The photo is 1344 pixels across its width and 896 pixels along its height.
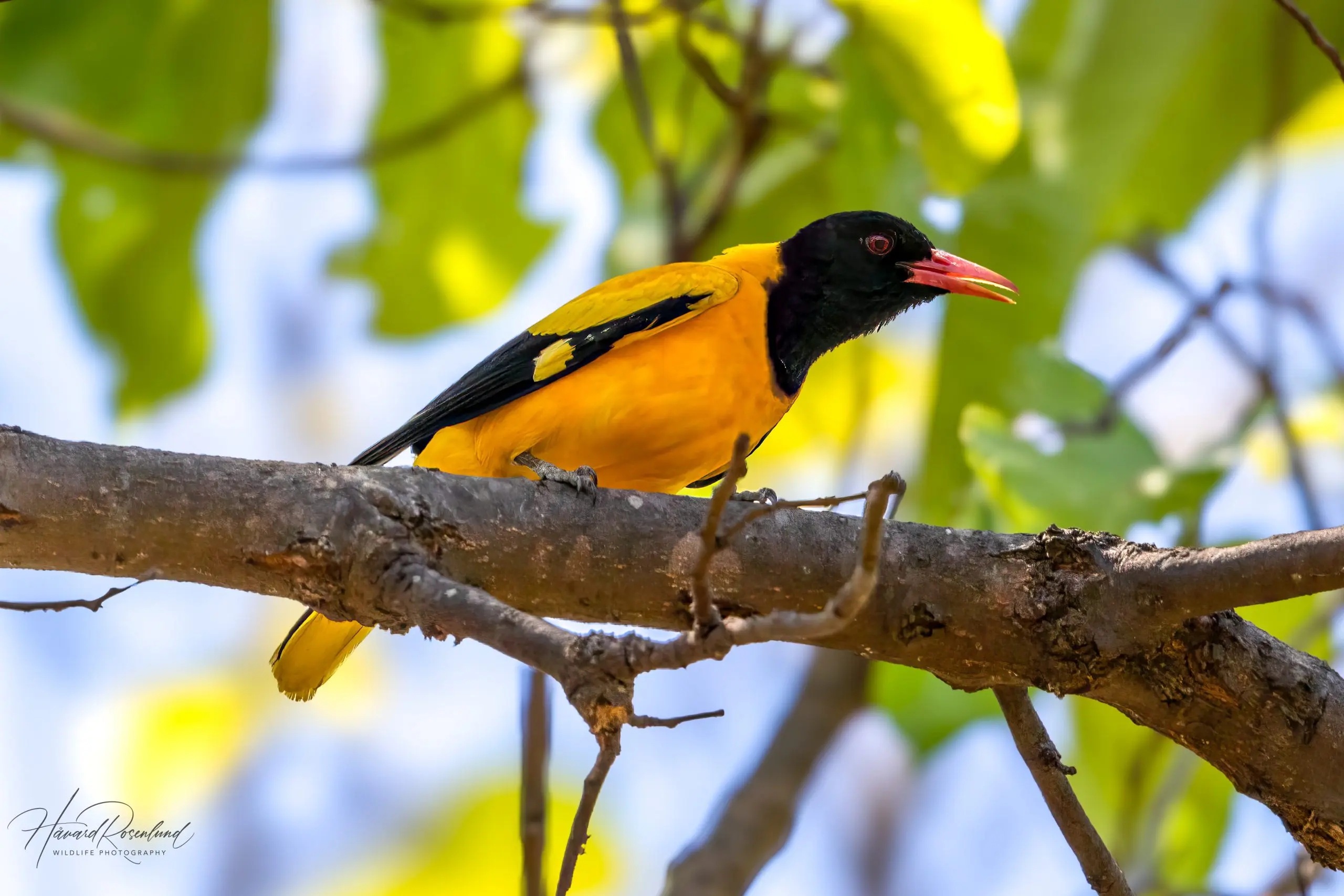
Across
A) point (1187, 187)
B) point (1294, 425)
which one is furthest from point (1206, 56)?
point (1294, 425)

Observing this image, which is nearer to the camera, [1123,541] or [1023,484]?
[1123,541]

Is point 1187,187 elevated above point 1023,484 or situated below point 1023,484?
above

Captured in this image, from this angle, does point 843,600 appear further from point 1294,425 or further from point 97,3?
point 97,3

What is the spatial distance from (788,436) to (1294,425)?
79.7 inches

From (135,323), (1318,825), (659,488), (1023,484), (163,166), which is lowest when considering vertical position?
(1318,825)

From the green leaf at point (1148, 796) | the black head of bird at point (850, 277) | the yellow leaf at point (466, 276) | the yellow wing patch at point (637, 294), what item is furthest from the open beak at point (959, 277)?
the yellow leaf at point (466, 276)

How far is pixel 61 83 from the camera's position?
166 inches

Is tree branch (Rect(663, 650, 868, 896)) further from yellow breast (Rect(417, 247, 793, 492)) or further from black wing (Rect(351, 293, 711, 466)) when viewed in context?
black wing (Rect(351, 293, 711, 466))

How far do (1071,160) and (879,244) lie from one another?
0.71 meters

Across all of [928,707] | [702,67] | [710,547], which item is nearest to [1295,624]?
[928,707]

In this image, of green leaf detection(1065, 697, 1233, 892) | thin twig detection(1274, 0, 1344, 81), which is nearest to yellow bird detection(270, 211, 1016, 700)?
thin twig detection(1274, 0, 1344, 81)

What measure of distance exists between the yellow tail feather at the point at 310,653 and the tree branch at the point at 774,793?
4.00ft

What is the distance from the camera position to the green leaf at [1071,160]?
12.7 ft

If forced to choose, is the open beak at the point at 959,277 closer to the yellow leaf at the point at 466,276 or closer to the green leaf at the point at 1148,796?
the green leaf at the point at 1148,796
